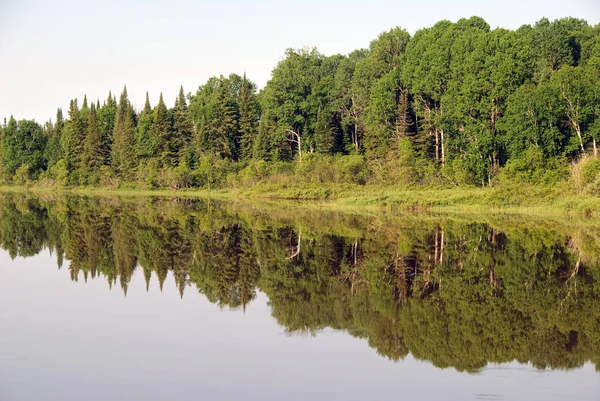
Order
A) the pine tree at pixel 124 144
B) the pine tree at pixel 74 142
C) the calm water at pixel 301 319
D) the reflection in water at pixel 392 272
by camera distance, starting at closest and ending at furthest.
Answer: the calm water at pixel 301 319 → the reflection in water at pixel 392 272 → the pine tree at pixel 124 144 → the pine tree at pixel 74 142

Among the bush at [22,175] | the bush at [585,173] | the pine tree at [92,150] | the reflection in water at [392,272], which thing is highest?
the pine tree at [92,150]

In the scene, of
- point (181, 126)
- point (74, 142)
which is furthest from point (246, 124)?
point (74, 142)

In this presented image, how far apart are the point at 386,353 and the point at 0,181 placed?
100m

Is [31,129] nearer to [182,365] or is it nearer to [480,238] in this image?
[480,238]

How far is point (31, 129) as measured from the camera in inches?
4090

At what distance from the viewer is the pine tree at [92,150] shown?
8829 centimetres

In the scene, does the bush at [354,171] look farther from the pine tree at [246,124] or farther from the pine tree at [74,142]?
the pine tree at [74,142]

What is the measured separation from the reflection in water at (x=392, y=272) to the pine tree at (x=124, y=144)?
166ft

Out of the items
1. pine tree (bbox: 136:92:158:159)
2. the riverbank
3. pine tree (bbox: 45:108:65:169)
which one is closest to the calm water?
the riverbank

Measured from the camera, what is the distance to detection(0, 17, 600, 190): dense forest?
4569cm

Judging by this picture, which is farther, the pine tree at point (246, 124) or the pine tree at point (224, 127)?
the pine tree at point (224, 127)

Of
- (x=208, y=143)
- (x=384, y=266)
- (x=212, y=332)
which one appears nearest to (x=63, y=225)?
(x=384, y=266)

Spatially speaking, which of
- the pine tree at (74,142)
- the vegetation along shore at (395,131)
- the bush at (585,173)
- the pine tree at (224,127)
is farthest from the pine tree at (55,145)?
the bush at (585,173)

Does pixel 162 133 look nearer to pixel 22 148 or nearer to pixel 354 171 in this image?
pixel 354 171
